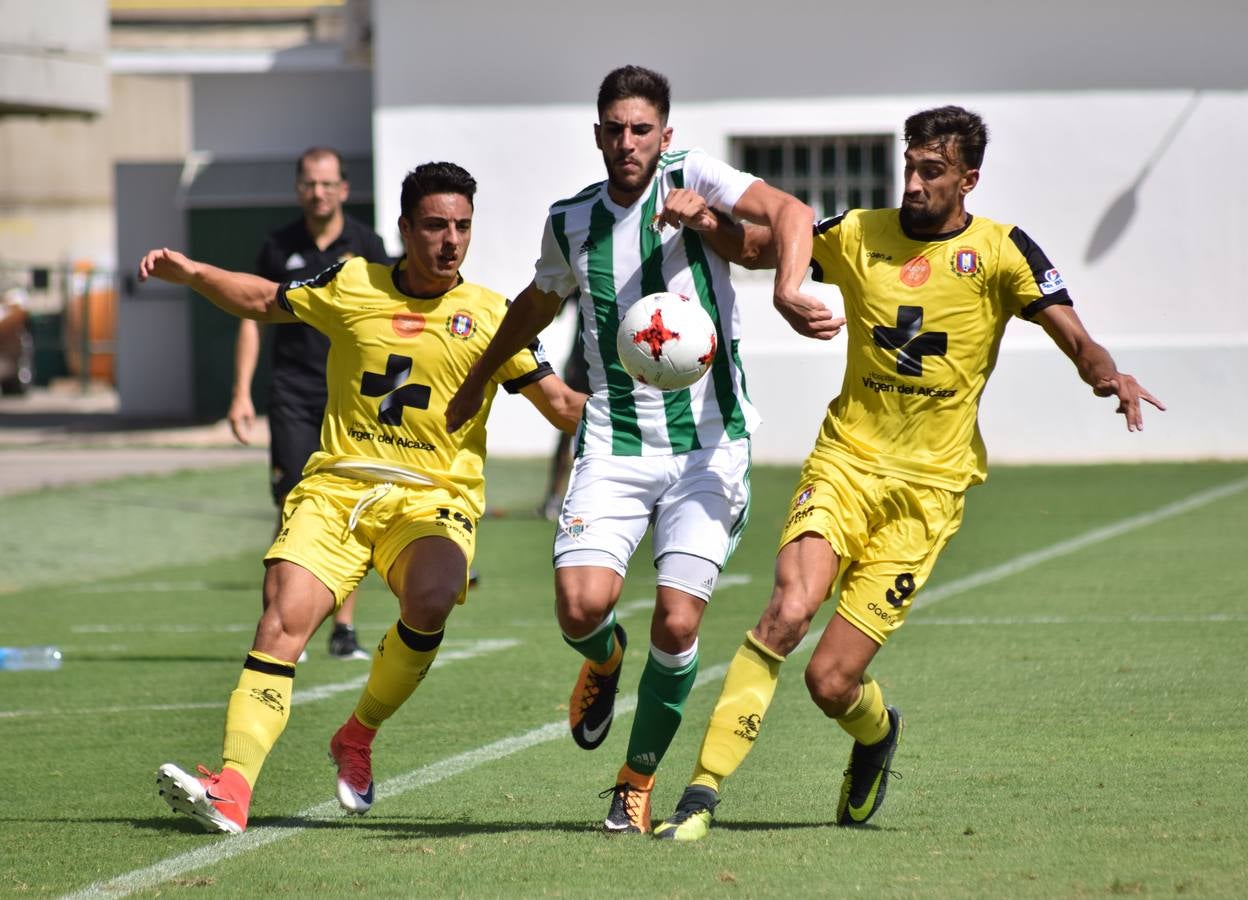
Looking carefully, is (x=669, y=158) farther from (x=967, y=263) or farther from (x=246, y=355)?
(x=246, y=355)

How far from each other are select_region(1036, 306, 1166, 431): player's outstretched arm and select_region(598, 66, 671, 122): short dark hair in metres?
1.35

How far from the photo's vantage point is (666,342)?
5.56 meters

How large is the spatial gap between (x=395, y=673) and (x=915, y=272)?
2112mm

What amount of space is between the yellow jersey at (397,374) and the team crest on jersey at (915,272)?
136 cm

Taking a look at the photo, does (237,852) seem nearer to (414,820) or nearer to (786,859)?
(414,820)

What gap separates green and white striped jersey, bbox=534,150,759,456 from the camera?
19.2 ft

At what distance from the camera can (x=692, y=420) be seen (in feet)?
19.4

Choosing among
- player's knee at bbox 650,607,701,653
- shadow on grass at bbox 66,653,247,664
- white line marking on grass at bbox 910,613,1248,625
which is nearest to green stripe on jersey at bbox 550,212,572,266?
player's knee at bbox 650,607,701,653

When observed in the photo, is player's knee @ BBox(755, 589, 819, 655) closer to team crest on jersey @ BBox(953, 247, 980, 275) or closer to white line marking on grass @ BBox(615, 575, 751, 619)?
team crest on jersey @ BBox(953, 247, 980, 275)

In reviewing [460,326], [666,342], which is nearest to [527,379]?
[460,326]

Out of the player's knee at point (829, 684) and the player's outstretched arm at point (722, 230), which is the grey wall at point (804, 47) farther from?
the player's knee at point (829, 684)

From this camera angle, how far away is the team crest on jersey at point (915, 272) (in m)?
5.92

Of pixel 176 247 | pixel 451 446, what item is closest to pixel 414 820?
pixel 451 446

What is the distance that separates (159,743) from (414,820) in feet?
6.24
